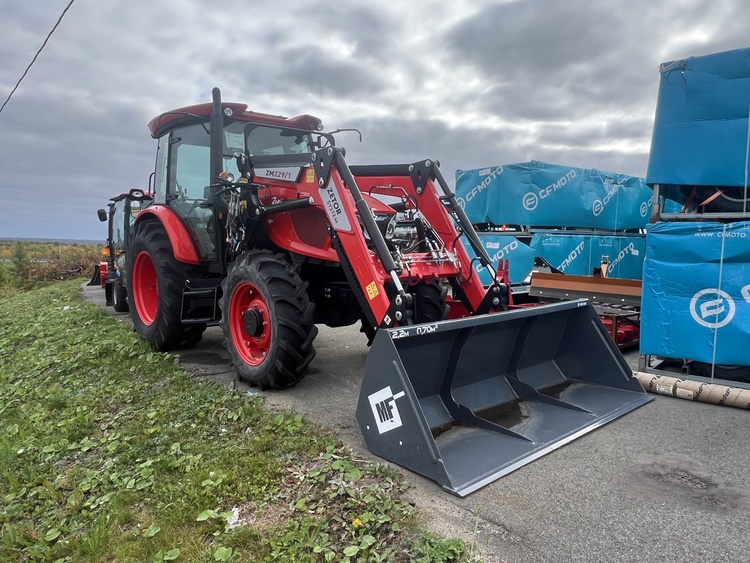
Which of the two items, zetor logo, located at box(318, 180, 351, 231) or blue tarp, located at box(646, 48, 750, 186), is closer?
zetor logo, located at box(318, 180, 351, 231)

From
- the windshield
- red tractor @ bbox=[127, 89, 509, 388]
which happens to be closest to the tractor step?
red tractor @ bbox=[127, 89, 509, 388]

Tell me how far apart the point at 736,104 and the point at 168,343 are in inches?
249

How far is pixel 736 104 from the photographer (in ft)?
16.7

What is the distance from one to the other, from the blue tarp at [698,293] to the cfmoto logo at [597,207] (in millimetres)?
5364

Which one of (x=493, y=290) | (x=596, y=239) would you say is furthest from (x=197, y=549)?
(x=596, y=239)

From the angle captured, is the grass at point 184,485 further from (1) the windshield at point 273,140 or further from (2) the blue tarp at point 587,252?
(2) the blue tarp at point 587,252

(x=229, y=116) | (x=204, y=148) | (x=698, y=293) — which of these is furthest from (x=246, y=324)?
(x=698, y=293)

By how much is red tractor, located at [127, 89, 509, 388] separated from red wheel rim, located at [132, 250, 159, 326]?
0.31ft

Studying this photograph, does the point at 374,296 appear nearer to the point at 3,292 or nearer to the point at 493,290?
the point at 493,290

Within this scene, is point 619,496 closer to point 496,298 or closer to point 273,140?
point 496,298

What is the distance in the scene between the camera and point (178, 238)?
19.5 feet

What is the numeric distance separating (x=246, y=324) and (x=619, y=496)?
316 centimetres

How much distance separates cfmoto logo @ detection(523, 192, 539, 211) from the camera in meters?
10.1

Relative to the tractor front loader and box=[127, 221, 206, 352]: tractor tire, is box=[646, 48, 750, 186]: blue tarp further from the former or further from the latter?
box=[127, 221, 206, 352]: tractor tire
